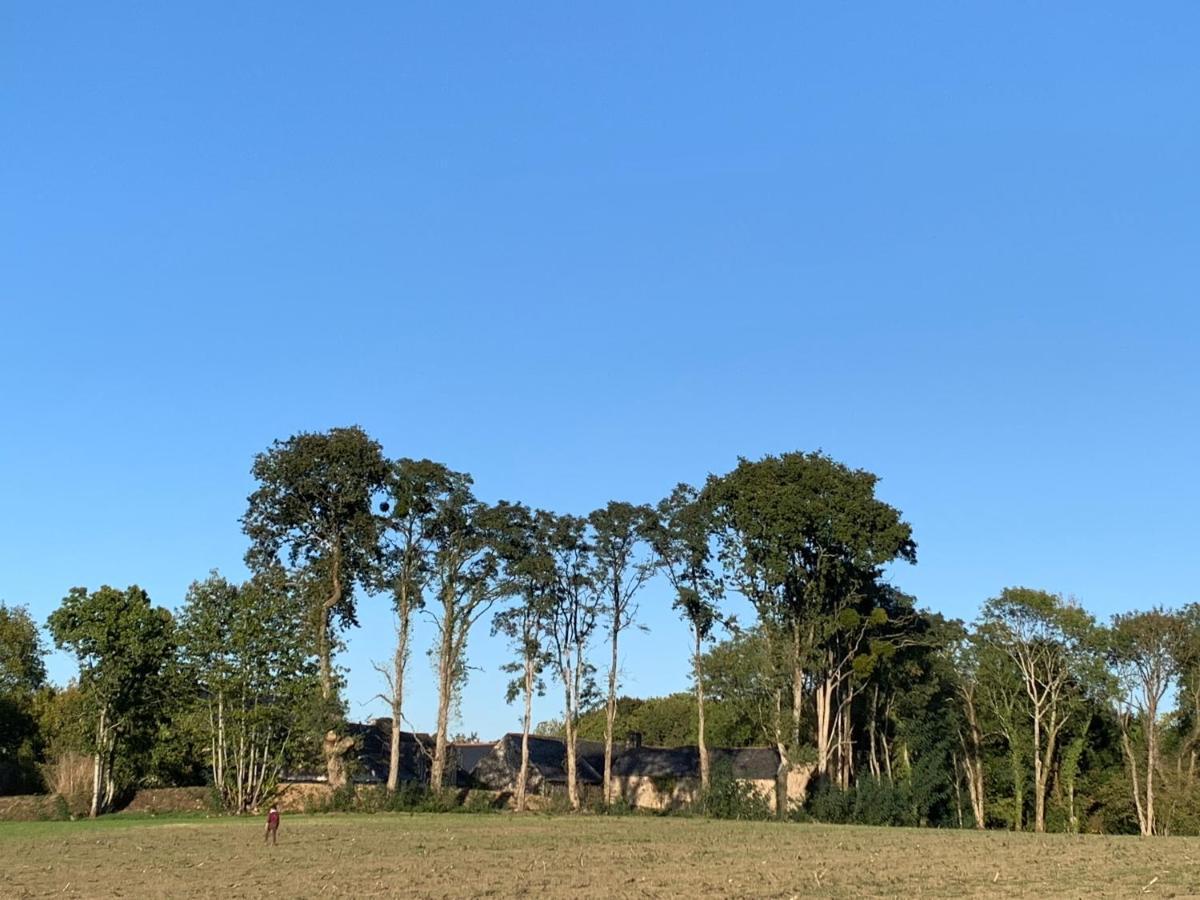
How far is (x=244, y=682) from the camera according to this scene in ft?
193

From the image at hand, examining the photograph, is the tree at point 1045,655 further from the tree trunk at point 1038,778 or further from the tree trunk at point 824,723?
the tree trunk at point 824,723

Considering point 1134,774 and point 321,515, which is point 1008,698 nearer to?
point 1134,774

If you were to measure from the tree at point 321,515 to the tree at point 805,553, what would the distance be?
65.5 ft

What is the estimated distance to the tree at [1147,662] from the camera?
69.1m

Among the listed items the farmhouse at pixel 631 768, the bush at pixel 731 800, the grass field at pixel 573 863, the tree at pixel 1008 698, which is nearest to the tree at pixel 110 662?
the grass field at pixel 573 863

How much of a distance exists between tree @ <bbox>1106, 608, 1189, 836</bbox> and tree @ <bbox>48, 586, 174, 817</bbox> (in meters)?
55.5

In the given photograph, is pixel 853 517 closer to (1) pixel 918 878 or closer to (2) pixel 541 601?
(2) pixel 541 601

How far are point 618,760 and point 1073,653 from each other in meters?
31.4

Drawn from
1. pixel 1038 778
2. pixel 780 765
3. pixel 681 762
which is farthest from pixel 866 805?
pixel 681 762

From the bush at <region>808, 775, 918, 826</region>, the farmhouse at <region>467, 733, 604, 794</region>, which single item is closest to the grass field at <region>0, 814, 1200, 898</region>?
the bush at <region>808, 775, 918, 826</region>

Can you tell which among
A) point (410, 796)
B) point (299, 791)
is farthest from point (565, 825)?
point (299, 791)

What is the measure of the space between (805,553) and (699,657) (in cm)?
966

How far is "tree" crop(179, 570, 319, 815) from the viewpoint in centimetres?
5762

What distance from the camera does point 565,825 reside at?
45.8 metres
